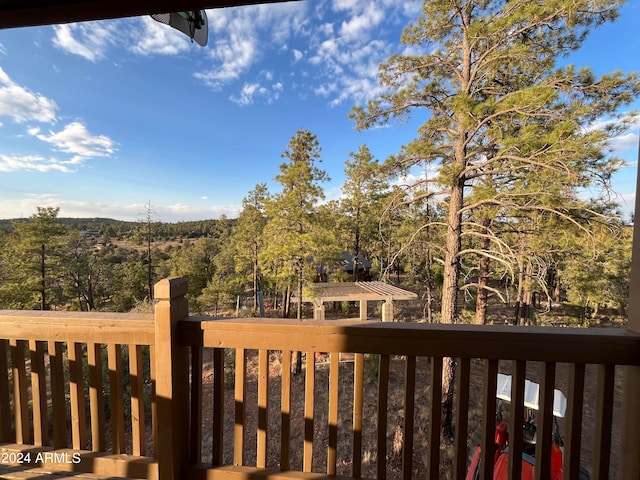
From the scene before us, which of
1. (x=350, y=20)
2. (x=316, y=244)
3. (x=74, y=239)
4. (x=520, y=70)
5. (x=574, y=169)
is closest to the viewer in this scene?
(x=574, y=169)

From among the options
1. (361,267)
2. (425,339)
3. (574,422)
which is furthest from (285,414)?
(361,267)

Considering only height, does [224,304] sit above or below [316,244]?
below

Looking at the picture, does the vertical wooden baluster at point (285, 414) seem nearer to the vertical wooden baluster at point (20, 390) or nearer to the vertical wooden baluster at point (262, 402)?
the vertical wooden baluster at point (262, 402)

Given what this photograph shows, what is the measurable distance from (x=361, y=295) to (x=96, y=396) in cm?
650

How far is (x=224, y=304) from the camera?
1320cm

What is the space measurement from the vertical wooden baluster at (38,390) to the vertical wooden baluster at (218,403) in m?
0.90

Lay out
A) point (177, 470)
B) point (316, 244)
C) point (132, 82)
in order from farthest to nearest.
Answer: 1. point (316, 244)
2. point (132, 82)
3. point (177, 470)

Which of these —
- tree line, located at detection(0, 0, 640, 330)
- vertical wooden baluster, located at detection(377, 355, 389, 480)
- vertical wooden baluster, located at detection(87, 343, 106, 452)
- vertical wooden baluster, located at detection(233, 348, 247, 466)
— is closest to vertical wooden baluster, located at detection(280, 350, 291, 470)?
vertical wooden baluster, located at detection(233, 348, 247, 466)

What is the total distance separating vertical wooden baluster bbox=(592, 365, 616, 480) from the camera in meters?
1.04

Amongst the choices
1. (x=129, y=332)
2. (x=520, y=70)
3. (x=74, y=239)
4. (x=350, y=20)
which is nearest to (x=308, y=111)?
(x=350, y=20)

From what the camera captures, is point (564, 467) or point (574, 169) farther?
point (574, 169)

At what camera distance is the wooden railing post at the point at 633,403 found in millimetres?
1019

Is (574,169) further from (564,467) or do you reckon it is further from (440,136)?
(564,467)

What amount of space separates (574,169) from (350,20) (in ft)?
14.4
